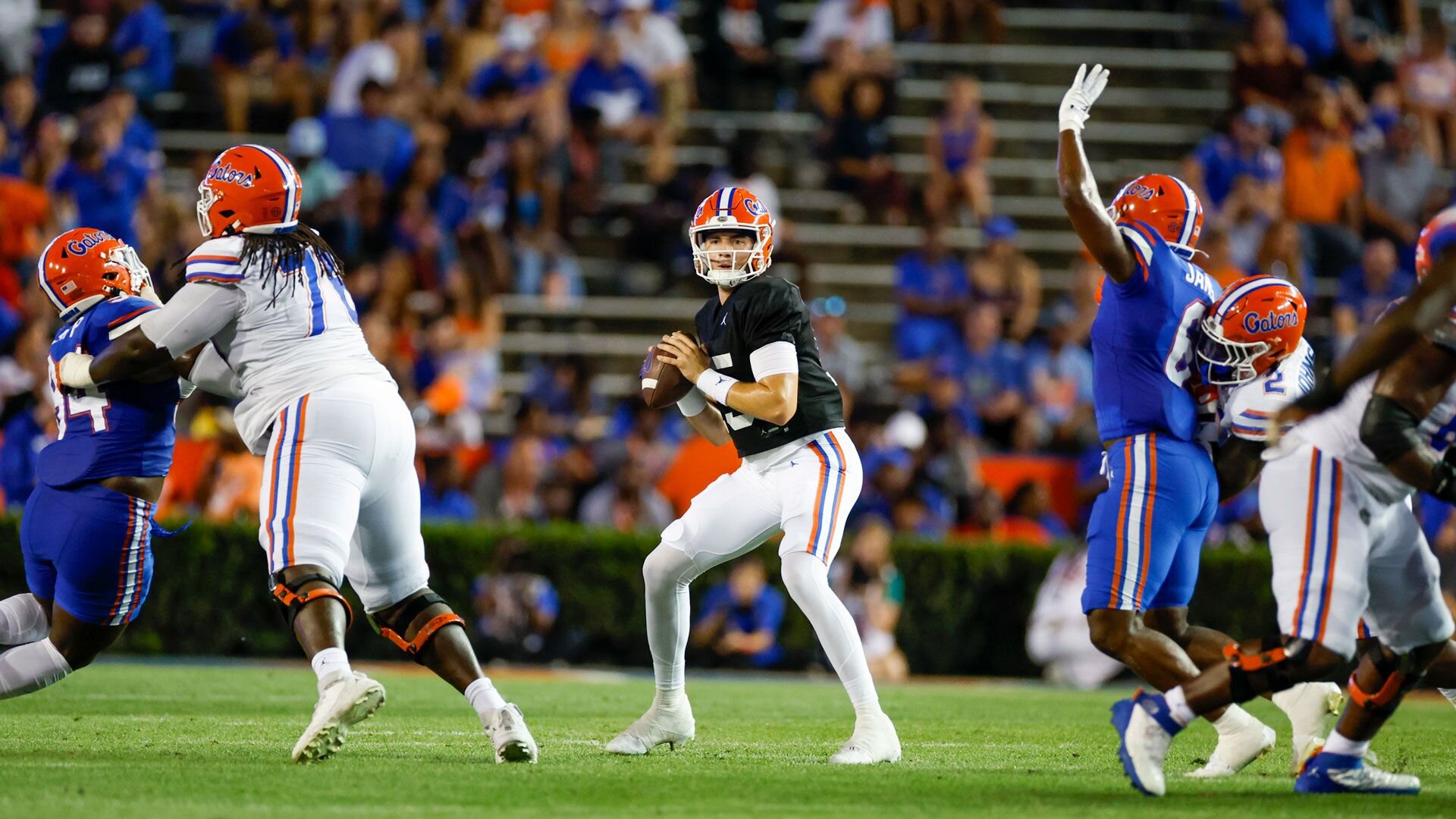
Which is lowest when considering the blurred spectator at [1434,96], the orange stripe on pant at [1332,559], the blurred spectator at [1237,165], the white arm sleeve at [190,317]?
the orange stripe on pant at [1332,559]

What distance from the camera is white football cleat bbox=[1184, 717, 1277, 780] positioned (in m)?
6.63

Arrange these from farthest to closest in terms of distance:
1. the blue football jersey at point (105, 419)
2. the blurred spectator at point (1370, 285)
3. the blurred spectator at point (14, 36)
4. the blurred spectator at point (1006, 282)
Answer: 1. the blurred spectator at point (14, 36)
2. the blurred spectator at point (1006, 282)
3. the blurred spectator at point (1370, 285)
4. the blue football jersey at point (105, 419)

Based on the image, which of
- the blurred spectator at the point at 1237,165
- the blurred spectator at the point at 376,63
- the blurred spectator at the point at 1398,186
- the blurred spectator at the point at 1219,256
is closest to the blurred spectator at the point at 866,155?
the blurred spectator at the point at 1237,165

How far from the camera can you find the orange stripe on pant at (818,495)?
6973 millimetres

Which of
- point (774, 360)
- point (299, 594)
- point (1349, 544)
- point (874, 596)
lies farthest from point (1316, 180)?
point (299, 594)

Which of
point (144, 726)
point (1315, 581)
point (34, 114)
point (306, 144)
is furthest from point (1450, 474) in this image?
point (34, 114)

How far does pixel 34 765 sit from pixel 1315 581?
4501 mm

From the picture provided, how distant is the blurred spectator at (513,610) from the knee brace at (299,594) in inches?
261

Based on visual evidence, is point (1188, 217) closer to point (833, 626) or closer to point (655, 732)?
point (833, 626)

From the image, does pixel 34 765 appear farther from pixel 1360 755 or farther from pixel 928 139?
pixel 928 139

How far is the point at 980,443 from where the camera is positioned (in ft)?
49.5

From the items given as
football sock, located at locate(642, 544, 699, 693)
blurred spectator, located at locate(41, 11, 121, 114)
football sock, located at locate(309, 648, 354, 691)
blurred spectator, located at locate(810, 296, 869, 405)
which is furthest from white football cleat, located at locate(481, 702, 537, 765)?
blurred spectator, located at locate(41, 11, 121, 114)

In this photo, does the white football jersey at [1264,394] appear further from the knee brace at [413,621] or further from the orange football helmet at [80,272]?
the orange football helmet at [80,272]

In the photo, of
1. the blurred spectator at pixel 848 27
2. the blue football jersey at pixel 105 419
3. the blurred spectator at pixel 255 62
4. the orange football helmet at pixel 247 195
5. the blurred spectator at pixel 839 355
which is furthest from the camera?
the blurred spectator at pixel 848 27
